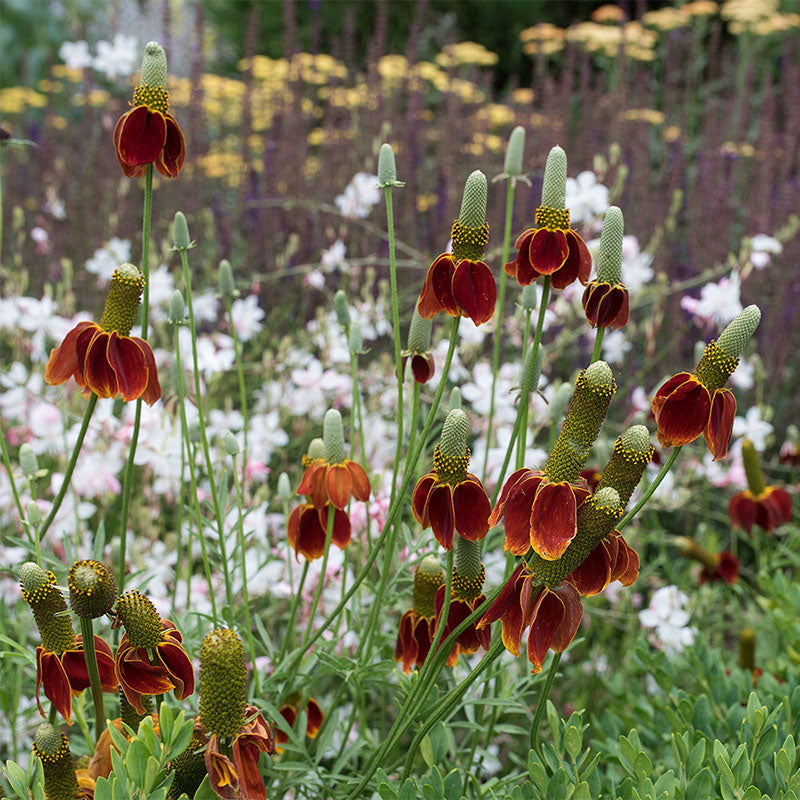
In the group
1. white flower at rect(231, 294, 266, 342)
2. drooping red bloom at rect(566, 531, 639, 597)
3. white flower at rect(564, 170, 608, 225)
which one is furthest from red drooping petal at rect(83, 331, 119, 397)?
white flower at rect(564, 170, 608, 225)

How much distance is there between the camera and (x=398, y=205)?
358 centimetres

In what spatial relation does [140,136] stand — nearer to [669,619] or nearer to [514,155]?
[514,155]

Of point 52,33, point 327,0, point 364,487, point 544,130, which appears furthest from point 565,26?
point 364,487

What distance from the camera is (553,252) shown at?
39.9 inches

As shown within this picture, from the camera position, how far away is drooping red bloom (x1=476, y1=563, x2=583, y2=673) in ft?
2.79

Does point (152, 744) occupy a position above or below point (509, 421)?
above

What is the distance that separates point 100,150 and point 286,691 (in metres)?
2.95

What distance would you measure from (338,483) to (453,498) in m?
0.21

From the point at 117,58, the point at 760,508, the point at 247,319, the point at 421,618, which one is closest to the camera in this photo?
the point at 421,618

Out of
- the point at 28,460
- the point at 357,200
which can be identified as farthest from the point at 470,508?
the point at 357,200

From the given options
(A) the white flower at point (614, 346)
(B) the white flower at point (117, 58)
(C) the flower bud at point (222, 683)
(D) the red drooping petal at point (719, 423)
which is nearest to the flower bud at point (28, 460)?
(C) the flower bud at point (222, 683)

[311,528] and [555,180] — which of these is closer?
[555,180]

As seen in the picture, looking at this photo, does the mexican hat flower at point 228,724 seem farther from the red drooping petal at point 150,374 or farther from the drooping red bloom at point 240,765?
the red drooping petal at point 150,374

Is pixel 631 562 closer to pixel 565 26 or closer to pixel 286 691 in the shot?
pixel 286 691
